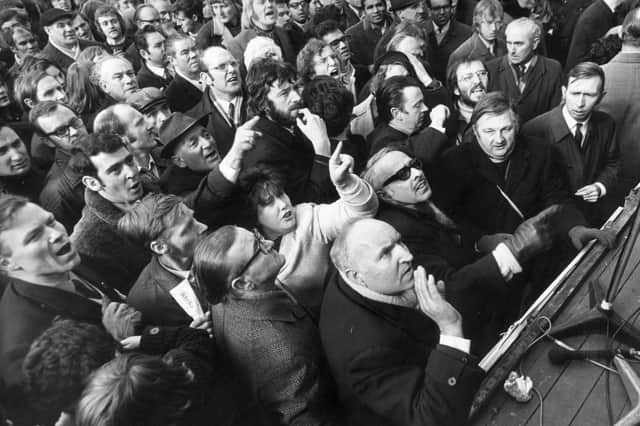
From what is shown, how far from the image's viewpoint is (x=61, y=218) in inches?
112

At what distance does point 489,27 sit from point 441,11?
82 cm

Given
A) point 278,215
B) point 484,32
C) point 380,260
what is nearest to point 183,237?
point 278,215

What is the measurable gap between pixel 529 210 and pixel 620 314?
0.98m

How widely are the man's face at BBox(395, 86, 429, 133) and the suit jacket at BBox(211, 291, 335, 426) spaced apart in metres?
1.78

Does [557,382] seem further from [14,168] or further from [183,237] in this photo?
[14,168]

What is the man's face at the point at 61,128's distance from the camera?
3152 millimetres

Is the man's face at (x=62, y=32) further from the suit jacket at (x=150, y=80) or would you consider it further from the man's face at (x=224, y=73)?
the man's face at (x=224, y=73)

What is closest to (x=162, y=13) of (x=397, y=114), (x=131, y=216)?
(x=397, y=114)

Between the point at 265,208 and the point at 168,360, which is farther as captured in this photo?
the point at 265,208

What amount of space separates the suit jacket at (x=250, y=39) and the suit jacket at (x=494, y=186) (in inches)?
107

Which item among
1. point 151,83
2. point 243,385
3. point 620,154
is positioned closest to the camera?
point 243,385

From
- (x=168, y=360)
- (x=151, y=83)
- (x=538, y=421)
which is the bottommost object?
(x=151, y=83)

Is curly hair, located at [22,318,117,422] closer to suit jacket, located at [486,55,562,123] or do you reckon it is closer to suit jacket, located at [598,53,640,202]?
suit jacket, located at [598,53,640,202]

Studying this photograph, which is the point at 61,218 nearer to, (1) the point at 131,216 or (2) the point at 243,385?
(1) the point at 131,216
